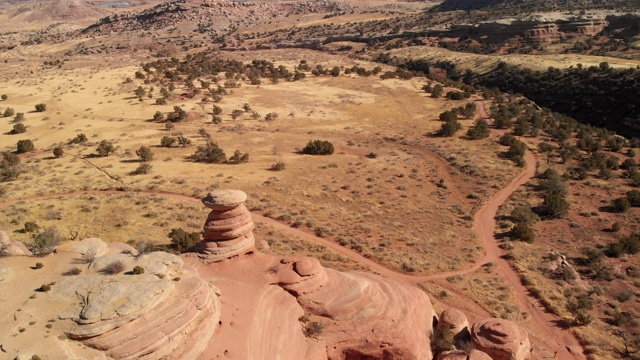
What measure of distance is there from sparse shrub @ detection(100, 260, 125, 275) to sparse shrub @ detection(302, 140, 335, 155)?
30973 mm

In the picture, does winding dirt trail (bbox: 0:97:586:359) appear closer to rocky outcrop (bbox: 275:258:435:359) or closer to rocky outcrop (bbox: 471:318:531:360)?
rocky outcrop (bbox: 471:318:531:360)

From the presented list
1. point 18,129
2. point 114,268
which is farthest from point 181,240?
point 18,129

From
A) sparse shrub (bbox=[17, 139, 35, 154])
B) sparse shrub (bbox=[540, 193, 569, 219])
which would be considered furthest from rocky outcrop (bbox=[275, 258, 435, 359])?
sparse shrub (bbox=[17, 139, 35, 154])

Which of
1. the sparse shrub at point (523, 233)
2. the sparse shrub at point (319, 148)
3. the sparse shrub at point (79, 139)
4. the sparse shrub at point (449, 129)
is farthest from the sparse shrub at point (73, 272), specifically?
the sparse shrub at point (449, 129)

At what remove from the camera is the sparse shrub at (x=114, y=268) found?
1405 centimetres

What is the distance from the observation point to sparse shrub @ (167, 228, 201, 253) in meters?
24.9

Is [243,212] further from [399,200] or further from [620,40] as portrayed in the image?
[620,40]

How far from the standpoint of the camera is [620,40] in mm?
86000

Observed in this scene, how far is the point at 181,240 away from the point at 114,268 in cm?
1105

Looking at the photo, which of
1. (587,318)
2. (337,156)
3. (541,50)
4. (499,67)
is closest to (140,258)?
(587,318)

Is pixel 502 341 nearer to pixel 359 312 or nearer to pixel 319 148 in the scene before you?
pixel 359 312

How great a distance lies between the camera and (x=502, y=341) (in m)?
17.3

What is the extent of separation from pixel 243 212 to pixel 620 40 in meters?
96.9

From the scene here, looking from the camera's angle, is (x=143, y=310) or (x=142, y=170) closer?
(x=143, y=310)
